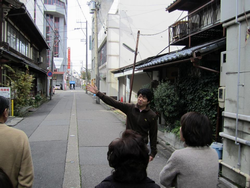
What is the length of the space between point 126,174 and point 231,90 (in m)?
3.19

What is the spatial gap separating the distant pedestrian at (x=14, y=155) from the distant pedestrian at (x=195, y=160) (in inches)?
51.6

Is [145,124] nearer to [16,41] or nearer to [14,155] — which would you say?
[14,155]

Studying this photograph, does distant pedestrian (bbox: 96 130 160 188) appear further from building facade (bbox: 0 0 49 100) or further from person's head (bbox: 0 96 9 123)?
building facade (bbox: 0 0 49 100)

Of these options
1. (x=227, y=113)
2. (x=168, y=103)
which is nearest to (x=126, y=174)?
(x=227, y=113)

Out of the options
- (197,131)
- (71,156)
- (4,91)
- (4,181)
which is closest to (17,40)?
(4,91)

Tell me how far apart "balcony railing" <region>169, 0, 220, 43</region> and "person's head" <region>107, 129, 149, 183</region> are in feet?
24.4

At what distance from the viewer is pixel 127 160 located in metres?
1.41

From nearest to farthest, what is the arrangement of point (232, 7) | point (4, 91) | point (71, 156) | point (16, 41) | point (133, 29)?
point (232, 7)
point (71, 156)
point (4, 91)
point (16, 41)
point (133, 29)

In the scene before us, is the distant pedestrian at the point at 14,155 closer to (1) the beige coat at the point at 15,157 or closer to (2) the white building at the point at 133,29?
(1) the beige coat at the point at 15,157

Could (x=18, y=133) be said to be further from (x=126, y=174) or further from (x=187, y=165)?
(x=187, y=165)

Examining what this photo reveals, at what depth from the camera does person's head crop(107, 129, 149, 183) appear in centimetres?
141

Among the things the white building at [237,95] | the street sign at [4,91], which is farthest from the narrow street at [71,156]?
the street sign at [4,91]

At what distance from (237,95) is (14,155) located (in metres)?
3.50

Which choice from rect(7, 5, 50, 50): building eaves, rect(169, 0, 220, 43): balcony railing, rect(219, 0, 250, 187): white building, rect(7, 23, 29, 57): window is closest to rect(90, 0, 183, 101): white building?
rect(7, 5, 50, 50): building eaves
